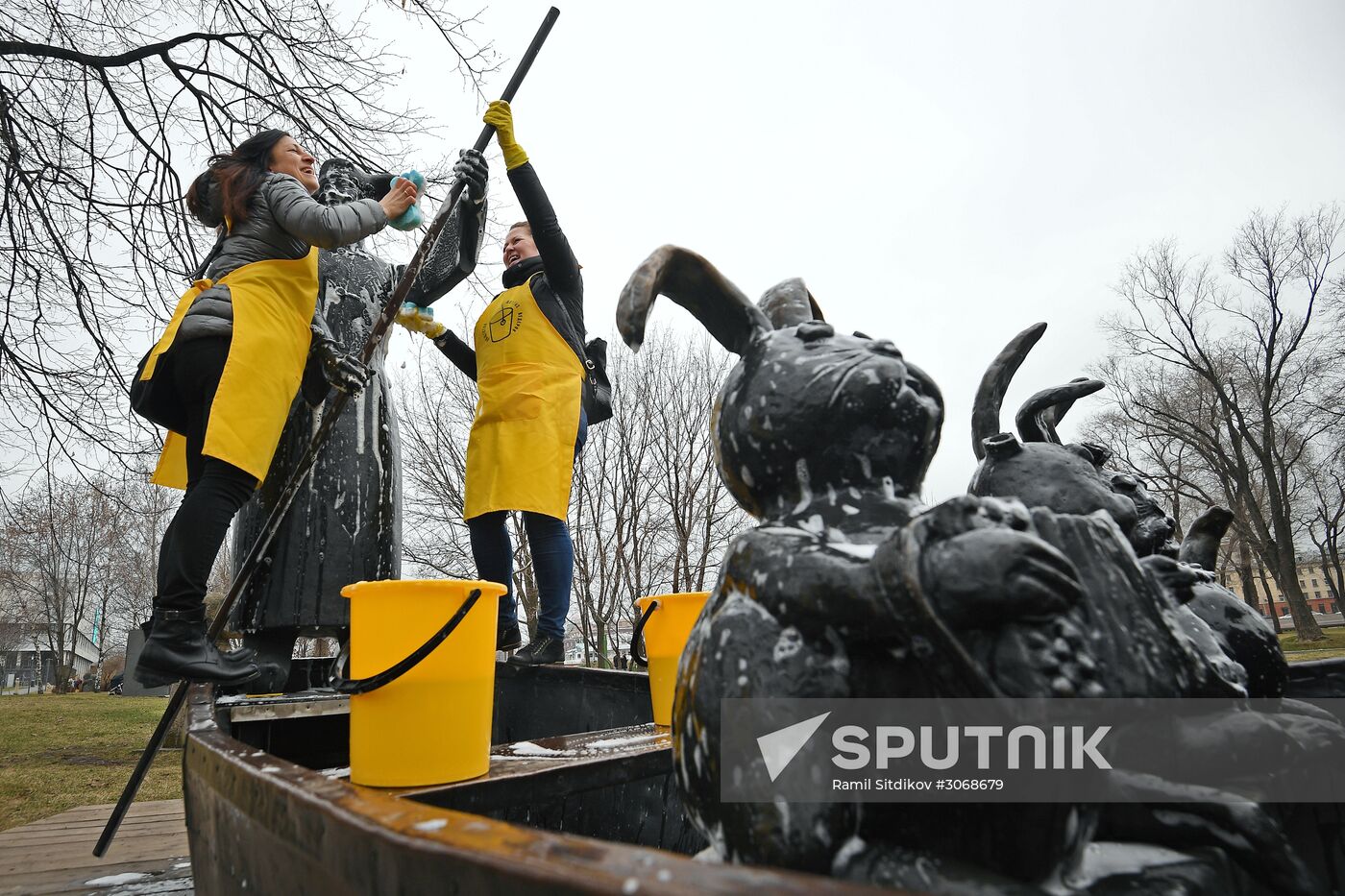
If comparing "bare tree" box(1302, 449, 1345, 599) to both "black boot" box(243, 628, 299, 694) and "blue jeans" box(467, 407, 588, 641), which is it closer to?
"blue jeans" box(467, 407, 588, 641)

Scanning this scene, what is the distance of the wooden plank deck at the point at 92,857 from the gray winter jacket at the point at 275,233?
5.17 feet

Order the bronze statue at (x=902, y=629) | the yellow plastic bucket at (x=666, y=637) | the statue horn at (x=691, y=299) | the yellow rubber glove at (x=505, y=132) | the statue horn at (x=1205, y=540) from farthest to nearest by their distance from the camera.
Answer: the yellow rubber glove at (x=505, y=132)
the yellow plastic bucket at (x=666, y=637)
the statue horn at (x=1205, y=540)
the statue horn at (x=691, y=299)
the bronze statue at (x=902, y=629)

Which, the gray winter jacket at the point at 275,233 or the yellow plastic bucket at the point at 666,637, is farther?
the gray winter jacket at the point at 275,233

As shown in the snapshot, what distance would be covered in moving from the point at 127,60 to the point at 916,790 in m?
6.53

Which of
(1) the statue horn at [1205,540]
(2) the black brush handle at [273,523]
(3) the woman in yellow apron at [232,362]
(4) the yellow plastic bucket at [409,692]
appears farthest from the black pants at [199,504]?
(1) the statue horn at [1205,540]

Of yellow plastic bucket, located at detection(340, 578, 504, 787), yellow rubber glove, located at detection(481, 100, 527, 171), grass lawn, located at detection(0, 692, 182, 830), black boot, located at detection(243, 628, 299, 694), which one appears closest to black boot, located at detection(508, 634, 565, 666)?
black boot, located at detection(243, 628, 299, 694)

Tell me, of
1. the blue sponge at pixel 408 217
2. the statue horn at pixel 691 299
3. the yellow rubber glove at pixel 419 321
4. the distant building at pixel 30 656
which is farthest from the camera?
the distant building at pixel 30 656

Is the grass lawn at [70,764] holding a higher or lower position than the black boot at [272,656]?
lower

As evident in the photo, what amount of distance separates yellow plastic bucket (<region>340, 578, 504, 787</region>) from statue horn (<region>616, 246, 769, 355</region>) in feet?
1.94

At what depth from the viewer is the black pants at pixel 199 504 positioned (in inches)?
82.4

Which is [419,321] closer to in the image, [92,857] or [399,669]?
[92,857]

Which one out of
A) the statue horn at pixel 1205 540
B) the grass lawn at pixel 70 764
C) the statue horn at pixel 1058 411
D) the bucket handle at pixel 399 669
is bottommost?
the grass lawn at pixel 70 764

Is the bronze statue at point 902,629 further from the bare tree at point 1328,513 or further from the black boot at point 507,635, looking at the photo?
the bare tree at point 1328,513

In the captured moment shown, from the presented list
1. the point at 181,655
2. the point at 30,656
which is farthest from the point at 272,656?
the point at 30,656
